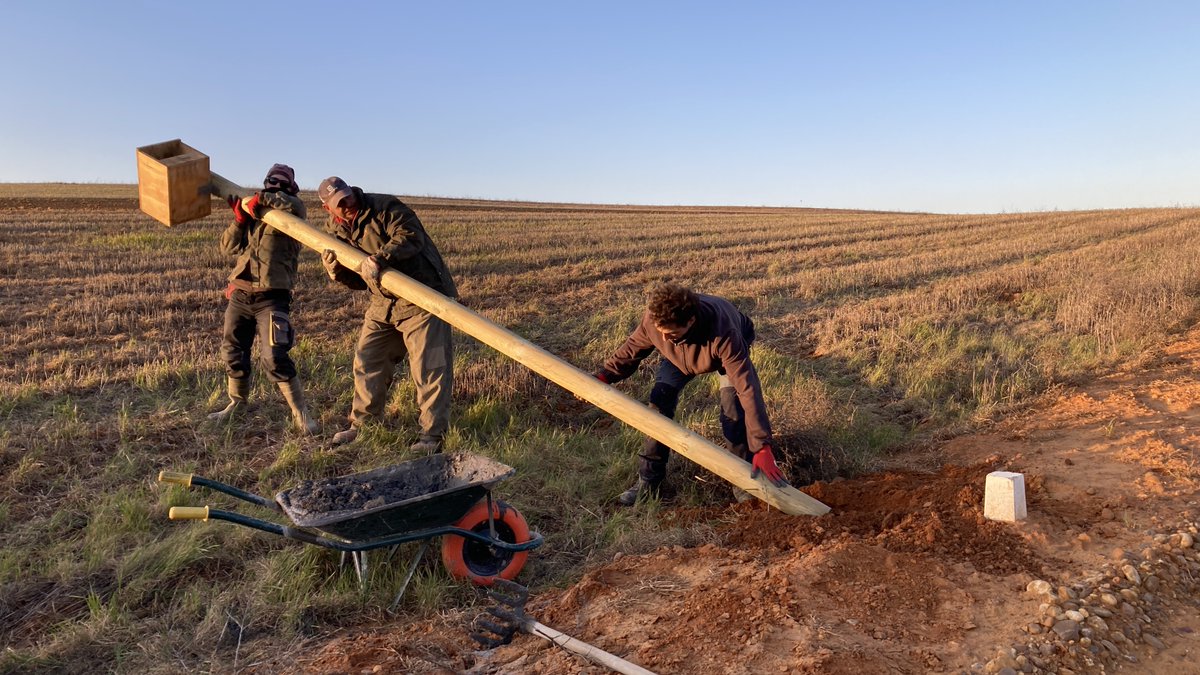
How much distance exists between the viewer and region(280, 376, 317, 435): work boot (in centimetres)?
551

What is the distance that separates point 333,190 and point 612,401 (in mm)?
2380

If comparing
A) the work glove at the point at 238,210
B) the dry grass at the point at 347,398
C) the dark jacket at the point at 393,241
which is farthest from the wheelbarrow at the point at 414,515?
the work glove at the point at 238,210

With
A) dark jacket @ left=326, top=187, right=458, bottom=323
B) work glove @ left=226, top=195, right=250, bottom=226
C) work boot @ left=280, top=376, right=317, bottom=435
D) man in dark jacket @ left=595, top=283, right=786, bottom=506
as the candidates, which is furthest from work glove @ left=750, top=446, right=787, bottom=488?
work glove @ left=226, top=195, right=250, bottom=226

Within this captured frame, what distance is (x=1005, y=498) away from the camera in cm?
363

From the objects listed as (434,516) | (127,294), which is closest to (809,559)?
(434,516)

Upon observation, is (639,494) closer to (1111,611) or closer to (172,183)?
(1111,611)

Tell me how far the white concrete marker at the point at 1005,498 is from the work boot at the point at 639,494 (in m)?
1.80

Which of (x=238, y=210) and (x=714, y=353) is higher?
(x=238, y=210)

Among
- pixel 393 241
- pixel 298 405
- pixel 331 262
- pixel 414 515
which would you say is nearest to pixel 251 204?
pixel 331 262

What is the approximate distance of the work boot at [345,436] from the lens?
5.30 meters

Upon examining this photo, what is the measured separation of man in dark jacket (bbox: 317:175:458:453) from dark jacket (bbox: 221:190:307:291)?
39 cm

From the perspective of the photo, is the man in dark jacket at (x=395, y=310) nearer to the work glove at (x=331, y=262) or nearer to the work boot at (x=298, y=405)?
the work glove at (x=331, y=262)

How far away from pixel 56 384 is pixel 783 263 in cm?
1178

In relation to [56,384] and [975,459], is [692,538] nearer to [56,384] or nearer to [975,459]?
[975,459]
